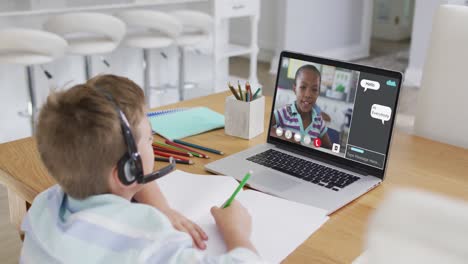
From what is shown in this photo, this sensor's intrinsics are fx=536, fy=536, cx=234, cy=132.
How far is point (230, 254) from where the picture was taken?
2.52ft

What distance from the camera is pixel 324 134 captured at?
3.96 feet

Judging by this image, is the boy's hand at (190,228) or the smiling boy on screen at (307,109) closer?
the boy's hand at (190,228)

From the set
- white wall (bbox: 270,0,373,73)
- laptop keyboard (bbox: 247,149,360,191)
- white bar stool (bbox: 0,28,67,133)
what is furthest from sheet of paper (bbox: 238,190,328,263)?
white wall (bbox: 270,0,373,73)

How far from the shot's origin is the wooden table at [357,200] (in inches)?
34.5

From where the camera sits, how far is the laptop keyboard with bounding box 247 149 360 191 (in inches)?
43.6

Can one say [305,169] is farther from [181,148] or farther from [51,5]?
[51,5]

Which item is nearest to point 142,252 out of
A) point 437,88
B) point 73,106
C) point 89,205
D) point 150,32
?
point 89,205

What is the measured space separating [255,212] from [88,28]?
223cm

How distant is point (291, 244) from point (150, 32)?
2.90 meters

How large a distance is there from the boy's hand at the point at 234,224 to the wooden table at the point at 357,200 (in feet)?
0.27

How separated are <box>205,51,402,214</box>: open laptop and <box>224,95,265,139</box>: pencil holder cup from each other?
96 millimetres

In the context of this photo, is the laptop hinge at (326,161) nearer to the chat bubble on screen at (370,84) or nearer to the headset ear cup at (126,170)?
the chat bubble on screen at (370,84)

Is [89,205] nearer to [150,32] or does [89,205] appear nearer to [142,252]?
[142,252]

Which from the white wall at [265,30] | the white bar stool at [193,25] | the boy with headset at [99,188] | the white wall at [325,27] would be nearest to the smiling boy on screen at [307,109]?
the boy with headset at [99,188]
